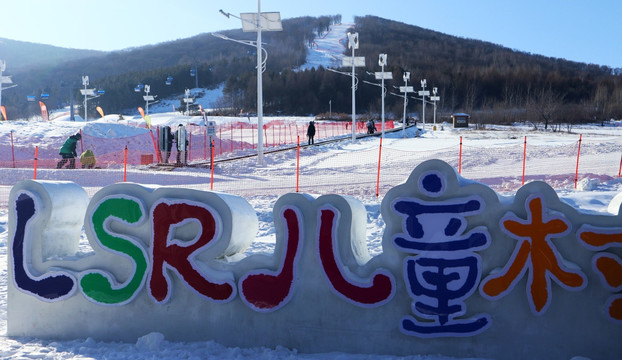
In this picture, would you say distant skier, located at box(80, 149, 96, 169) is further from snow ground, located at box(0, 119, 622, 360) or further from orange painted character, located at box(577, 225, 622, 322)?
orange painted character, located at box(577, 225, 622, 322)

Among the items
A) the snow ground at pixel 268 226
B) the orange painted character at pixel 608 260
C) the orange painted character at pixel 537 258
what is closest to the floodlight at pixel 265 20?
the snow ground at pixel 268 226

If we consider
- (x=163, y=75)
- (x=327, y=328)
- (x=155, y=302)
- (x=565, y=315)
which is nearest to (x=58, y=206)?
(x=155, y=302)

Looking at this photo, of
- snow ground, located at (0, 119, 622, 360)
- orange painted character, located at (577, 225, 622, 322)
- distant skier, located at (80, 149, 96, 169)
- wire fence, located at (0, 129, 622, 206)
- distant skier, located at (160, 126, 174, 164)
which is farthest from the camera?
distant skier, located at (160, 126, 174, 164)

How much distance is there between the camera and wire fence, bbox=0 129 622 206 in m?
18.0

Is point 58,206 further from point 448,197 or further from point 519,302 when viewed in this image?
point 519,302

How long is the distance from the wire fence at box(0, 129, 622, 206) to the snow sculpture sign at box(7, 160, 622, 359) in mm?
8646

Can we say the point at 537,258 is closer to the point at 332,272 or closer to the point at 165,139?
the point at 332,272

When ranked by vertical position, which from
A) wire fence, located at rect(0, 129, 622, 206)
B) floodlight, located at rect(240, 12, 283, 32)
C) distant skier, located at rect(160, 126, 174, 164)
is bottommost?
wire fence, located at rect(0, 129, 622, 206)

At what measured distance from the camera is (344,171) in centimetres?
2447

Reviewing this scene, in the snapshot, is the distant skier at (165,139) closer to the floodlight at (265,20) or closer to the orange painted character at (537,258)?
the floodlight at (265,20)

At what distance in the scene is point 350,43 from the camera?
36.6 m

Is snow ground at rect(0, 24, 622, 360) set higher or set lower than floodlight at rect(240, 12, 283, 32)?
lower

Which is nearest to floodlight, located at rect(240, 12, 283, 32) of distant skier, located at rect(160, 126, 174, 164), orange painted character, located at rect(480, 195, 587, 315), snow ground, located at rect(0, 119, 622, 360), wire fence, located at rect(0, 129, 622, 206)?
distant skier, located at rect(160, 126, 174, 164)

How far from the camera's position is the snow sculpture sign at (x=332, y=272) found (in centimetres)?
546
